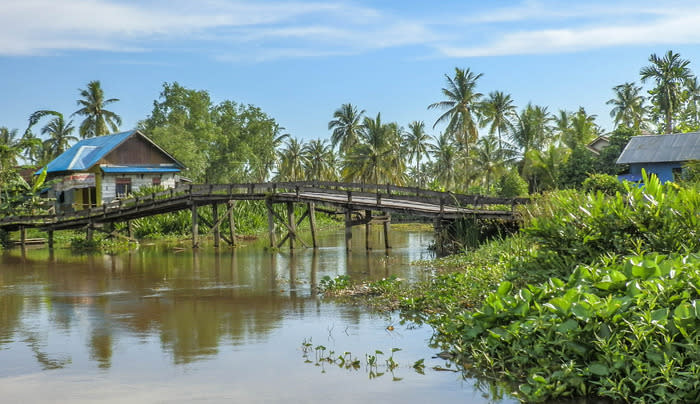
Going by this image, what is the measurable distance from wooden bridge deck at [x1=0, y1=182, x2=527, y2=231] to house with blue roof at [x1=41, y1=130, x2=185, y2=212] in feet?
19.5

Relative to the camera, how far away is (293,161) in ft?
236

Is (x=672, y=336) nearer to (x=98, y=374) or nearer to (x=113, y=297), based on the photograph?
(x=98, y=374)

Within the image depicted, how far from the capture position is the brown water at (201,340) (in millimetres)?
8672

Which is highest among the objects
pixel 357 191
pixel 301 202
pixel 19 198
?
pixel 19 198

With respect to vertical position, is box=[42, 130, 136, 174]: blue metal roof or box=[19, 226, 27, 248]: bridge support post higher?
box=[42, 130, 136, 174]: blue metal roof

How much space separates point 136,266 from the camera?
24.4 meters

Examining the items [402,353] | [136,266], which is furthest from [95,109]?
[402,353]

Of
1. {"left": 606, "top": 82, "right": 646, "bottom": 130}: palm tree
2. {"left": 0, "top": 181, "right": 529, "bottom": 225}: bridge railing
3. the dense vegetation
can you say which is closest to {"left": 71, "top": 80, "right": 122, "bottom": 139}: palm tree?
the dense vegetation

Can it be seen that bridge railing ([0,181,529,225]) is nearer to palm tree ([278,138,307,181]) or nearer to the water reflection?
the water reflection

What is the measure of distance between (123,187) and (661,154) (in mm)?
31054

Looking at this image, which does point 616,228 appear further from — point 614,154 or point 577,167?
point 614,154

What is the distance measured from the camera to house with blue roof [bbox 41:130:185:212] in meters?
41.4

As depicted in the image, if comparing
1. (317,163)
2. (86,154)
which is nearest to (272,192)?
(86,154)

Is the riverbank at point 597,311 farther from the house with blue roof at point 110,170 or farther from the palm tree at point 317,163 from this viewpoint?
the palm tree at point 317,163
